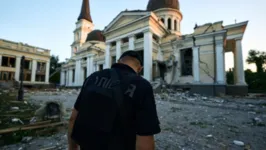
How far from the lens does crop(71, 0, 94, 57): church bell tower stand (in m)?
38.8

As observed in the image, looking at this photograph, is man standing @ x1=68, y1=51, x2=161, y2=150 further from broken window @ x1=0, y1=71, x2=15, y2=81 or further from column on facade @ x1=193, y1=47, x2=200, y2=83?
broken window @ x1=0, y1=71, x2=15, y2=81

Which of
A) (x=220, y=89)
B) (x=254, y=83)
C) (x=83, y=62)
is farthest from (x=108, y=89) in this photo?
(x=254, y=83)

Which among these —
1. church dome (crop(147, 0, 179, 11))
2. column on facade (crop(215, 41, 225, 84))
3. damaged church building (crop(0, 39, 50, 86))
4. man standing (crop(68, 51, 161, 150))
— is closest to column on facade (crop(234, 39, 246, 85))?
column on facade (crop(215, 41, 225, 84))

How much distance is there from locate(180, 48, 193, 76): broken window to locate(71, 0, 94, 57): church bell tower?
105ft

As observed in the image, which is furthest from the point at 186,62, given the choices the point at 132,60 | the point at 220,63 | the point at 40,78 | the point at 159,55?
the point at 40,78

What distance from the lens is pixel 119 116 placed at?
103 cm

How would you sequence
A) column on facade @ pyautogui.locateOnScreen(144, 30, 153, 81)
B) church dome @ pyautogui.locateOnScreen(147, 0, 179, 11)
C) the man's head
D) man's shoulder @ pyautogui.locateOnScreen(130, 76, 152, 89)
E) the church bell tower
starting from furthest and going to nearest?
the church bell tower → church dome @ pyautogui.locateOnScreen(147, 0, 179, 11) → column on facade @ pyautogui.locateOnScreen(144, 30, 153, 81) → the man's head → man's shoulder @ pyautogui.locateOnScreen(130, 76, 152, 89)

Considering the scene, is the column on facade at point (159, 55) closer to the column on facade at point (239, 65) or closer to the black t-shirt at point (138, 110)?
the column on facade at point (239, 65)

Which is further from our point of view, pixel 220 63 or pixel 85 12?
pixel 85 12

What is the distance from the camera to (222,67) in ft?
42.7

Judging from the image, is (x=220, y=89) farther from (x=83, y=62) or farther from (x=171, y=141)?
(x=83, y=62)

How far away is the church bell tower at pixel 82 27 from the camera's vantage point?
127ft

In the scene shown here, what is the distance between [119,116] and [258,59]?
47175 millimetres

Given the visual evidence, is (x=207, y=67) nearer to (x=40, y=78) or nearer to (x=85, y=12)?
(x=40, y=78)
